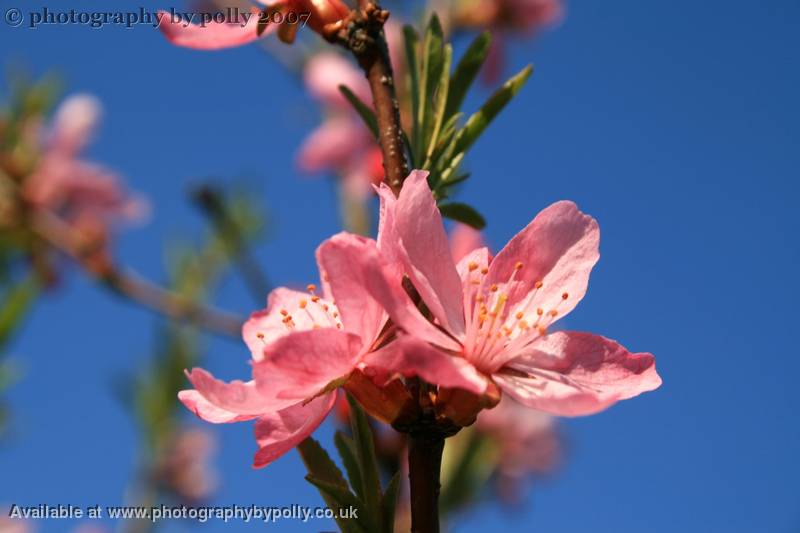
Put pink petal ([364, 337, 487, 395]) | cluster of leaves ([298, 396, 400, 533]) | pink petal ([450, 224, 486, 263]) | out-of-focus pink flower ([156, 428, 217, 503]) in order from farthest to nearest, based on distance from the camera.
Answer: out-of-focus pink flower ([156, 428, 217, 503])
pink petal ([450, 224, 486, 263])
cluster of leaves ([298, 396, 400, 533])
pink petal ([364, 337, 487, 395])

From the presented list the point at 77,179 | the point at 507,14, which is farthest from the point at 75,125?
the point at 507,14

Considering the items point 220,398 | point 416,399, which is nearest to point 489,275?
point 416,399

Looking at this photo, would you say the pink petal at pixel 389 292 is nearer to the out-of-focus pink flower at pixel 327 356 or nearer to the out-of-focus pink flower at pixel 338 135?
the out-of-focus pink flower at pixel 327 356

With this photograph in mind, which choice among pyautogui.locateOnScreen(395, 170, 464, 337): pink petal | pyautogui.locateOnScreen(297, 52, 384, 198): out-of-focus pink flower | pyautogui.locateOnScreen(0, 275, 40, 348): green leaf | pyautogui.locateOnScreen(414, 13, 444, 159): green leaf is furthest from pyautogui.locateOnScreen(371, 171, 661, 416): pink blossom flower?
pyautogui.locateOnScreen(297, 52, 384, 198): out-of-focus pink flower

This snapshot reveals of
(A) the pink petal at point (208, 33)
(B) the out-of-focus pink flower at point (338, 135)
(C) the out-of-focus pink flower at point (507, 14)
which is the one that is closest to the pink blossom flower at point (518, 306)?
(A) the pink petal at point (208, 33)

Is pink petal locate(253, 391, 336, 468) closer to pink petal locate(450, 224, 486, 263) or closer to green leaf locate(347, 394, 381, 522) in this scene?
green leaf locate(347, 394, 381, 522)

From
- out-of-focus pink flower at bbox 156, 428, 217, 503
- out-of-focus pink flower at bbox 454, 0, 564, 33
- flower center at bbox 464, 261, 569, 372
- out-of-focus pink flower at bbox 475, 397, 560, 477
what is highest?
flower center at bbox 464, 261, 569, 372

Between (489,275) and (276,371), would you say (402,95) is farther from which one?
(276,371)
